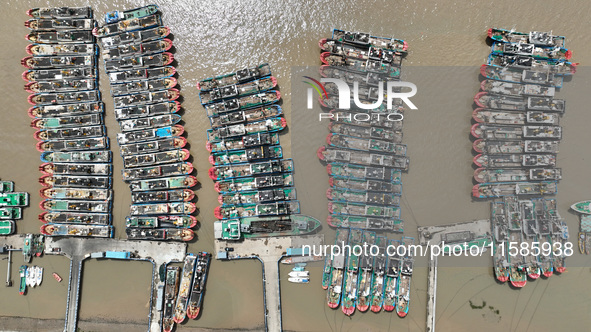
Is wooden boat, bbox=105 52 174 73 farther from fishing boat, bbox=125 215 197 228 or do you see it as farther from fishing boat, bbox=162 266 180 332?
fishing boat, bbox=162 266 180 332

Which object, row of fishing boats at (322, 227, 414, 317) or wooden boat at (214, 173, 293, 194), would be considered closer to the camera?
row of fishing boats at (322, 227, 414, 317)

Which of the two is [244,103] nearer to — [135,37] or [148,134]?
[148,134]

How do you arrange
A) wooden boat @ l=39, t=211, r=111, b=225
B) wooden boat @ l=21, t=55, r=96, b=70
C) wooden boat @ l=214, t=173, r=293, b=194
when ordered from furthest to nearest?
1. wooden boat @ l=21, t=55, r=96, b=70
2. wooden boat @ l=39, t=211, r=111, b=225
3. wooden boat @ l=214, t=173, r=293, b=194

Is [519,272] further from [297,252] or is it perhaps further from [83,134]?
[83,134]

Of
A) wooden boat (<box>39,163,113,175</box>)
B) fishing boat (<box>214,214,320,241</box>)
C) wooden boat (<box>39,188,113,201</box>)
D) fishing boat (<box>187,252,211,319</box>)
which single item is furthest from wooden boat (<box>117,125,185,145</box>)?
fishing boat (<box>187,252,211,319</box>)

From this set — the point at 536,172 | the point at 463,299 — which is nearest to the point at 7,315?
the point at 463,299

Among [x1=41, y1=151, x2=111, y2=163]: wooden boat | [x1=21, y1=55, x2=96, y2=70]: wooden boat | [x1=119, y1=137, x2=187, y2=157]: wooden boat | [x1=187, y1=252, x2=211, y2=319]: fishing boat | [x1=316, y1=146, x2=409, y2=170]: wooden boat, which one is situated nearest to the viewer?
[x1=187, y1=252, x2=211, y2=319]: fishing boat

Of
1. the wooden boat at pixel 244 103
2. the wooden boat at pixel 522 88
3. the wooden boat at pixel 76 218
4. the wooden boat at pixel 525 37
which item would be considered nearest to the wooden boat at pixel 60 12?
Answer: the wooden boat at pixel 244 103
